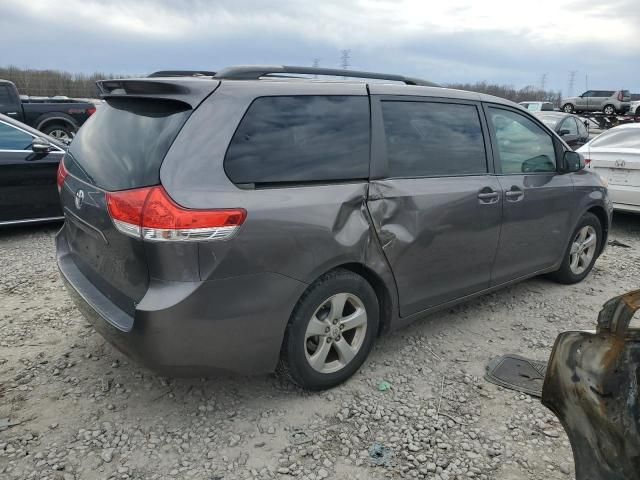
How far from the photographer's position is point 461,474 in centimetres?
248

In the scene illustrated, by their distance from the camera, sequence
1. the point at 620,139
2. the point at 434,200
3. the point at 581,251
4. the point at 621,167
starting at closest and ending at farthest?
the point at 434,200, the point at 581,251, the point at 621,167, the point at 620,139

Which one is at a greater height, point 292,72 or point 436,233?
point 292,72

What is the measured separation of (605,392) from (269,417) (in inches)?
68.8

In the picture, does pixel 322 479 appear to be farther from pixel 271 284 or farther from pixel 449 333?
pixel 449 333

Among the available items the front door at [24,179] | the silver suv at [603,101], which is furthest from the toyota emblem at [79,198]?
the silver suv at [603,101]

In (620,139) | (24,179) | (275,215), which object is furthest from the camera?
(620,139)

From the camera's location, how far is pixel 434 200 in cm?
330

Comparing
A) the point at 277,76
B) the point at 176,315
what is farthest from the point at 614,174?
the point at 176,315

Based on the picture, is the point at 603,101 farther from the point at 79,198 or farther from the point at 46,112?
the point at 79,198

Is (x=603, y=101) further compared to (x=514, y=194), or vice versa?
(x=603, y=101)

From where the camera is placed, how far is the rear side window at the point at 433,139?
10.5 feet

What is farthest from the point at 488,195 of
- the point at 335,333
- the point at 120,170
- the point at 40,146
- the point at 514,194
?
the point at 40,146

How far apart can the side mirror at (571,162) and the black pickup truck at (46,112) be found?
36.3 feet

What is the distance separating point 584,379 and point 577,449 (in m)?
0.28
